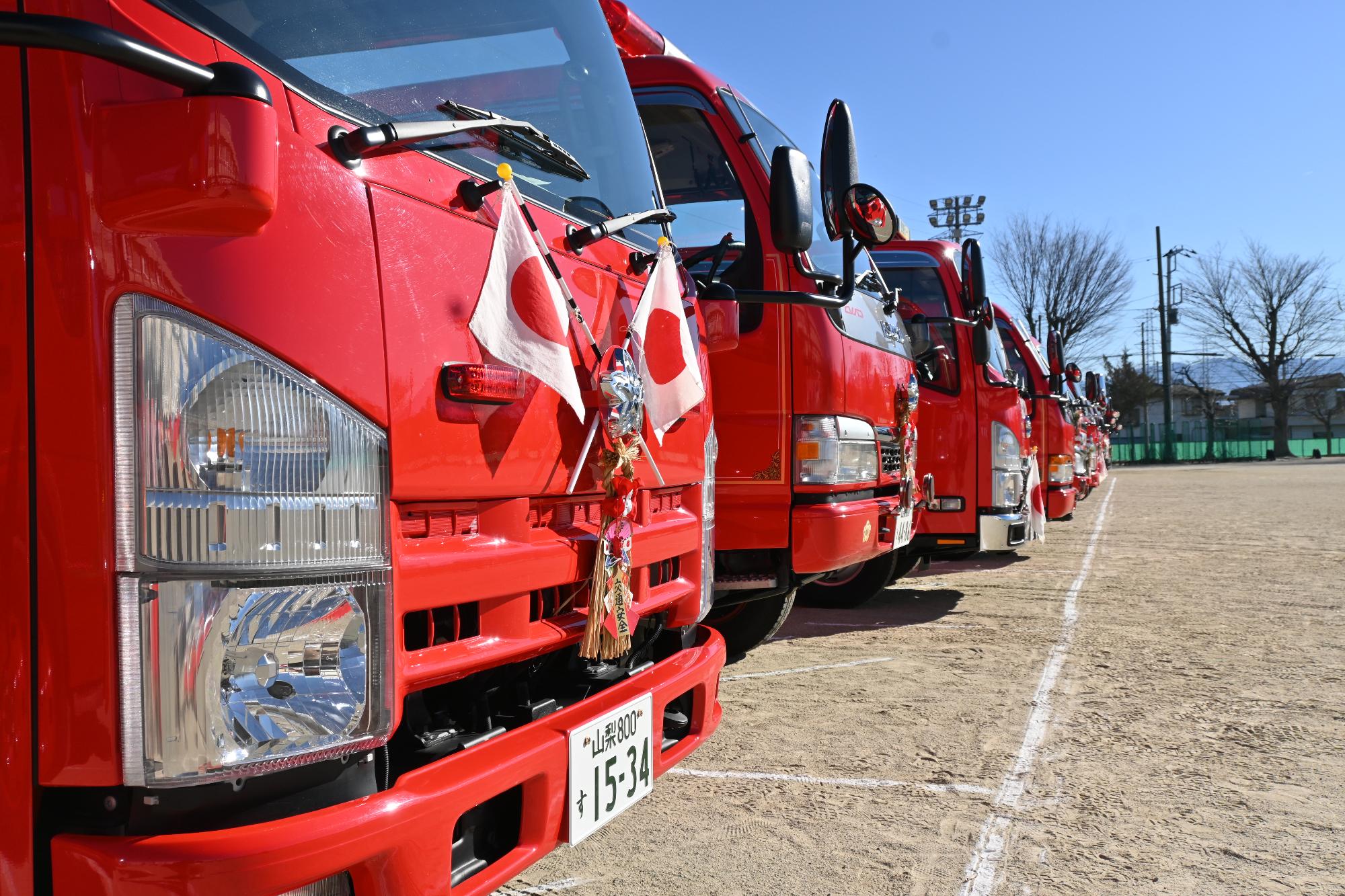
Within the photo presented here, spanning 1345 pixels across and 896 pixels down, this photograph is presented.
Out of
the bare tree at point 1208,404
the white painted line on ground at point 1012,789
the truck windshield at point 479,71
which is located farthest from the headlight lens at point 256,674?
the bare tree at point 1208,404

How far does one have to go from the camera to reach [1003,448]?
7.00 m

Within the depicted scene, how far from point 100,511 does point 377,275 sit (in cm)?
55

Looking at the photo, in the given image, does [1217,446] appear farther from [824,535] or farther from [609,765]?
[609,765]

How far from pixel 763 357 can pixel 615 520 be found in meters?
2.15

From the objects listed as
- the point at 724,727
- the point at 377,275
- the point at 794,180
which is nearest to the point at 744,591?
the point at 724,727

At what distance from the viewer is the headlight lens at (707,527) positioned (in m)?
2.95

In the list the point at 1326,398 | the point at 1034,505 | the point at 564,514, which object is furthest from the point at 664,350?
the point at 1326,398

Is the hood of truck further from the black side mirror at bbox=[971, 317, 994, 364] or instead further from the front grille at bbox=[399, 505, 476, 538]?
the black side mirror at bbox=[971, 317, 994, 364]

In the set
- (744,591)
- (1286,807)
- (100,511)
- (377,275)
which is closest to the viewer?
(100,511)

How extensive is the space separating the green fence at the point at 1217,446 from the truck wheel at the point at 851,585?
165 feet

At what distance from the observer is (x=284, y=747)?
1.51 m

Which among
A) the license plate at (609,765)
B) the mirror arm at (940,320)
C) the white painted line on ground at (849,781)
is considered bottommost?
the white painted line on ground at (849,781)

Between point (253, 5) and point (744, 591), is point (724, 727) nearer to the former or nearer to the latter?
point (744, 591)

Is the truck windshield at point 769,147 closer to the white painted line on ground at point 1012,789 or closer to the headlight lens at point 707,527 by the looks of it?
the headlight lens at point 707,527
